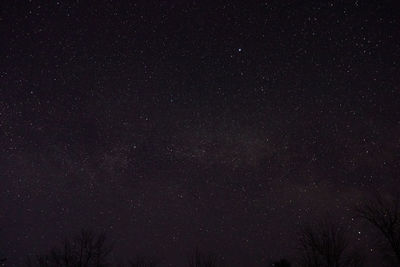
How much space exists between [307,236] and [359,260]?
19.3ft

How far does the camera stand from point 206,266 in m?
40.3

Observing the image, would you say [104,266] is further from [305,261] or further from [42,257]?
[305,261]

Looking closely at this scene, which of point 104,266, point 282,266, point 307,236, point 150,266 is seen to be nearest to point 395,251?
point 307,236

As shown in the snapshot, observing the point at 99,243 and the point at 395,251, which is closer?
the point at 395,251

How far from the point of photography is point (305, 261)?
98.6 feet

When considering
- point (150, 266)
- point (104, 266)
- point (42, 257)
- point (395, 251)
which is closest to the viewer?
point (395, 251)

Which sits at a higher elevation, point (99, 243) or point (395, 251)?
point (99, 243)

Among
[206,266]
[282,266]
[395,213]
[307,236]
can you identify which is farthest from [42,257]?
[395,213]

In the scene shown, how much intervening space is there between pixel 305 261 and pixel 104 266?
19.1 metres

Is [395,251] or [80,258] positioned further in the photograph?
[80,258]

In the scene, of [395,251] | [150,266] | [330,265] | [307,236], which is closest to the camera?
[395,251]

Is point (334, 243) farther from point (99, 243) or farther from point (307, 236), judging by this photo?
point (99, 243)

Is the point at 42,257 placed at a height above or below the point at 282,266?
above

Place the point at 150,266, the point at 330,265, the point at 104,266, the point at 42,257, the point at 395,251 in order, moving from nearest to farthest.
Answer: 1. the point at 395,251
2. the point at 330,265
3. the point at 104,266
4. the point at 42,257
5. the point at 150,266
